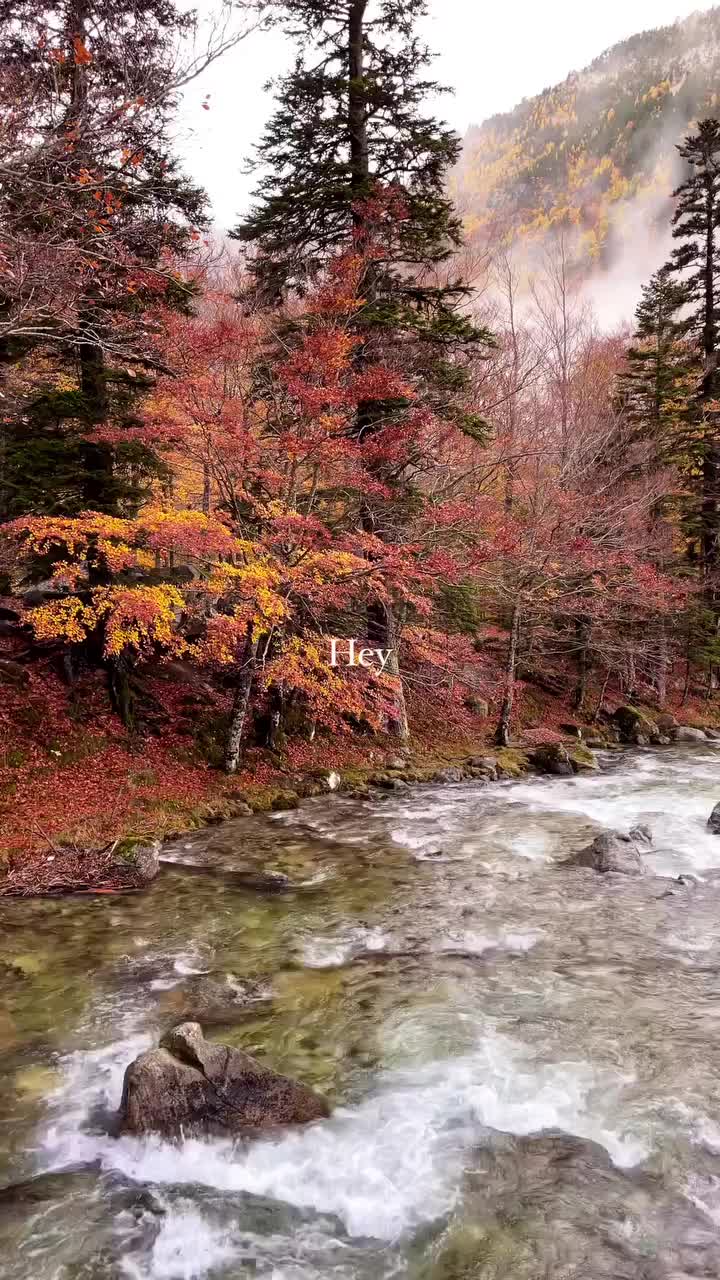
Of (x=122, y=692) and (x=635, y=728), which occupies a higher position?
(x=122, y=692)

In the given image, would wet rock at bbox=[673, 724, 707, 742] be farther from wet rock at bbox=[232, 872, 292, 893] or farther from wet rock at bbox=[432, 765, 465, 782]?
wet rock at bbox=[232, 872, 292, 893]

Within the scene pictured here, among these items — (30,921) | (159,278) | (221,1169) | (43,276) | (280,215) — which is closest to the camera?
(221,1169)

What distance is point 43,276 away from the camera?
653cm

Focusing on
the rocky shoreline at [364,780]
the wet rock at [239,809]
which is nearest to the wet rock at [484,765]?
the rocky shoreline at [364,780]

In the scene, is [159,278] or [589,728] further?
[589,728]

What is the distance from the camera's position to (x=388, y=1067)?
19.3 feet

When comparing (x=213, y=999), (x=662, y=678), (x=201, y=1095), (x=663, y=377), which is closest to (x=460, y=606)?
(x=662, y=678)

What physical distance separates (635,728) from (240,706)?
1605 cm

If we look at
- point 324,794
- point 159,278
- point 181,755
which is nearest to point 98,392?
point 159,278

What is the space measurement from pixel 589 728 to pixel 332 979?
19081 mm

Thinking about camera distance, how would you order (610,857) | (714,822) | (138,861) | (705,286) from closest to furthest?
(138,861) → (610,857) → (714,822) → (705,286)

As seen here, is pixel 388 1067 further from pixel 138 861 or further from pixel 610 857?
pixel 610 857

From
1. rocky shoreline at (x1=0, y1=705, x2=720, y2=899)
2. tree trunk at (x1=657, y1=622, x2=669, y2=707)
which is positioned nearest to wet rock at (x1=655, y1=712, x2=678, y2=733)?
rocky shoreline at (x1=0, y1=705, x2=720, y2=899)

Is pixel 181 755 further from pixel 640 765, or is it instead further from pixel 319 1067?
pixel 640 765
